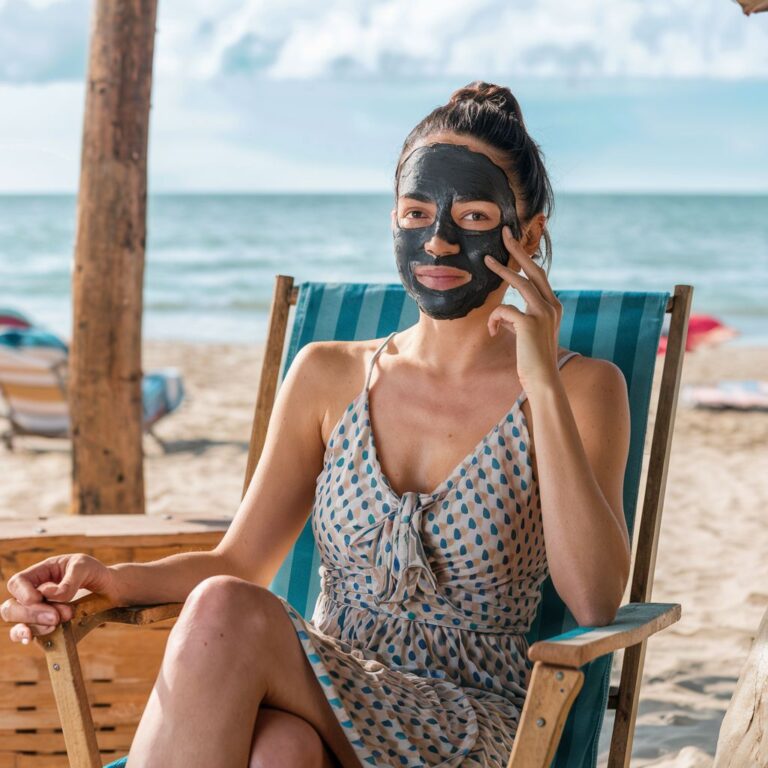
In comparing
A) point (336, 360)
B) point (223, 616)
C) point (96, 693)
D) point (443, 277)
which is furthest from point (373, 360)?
point (96, 693)

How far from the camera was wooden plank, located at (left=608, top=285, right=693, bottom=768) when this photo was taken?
2.21 metres

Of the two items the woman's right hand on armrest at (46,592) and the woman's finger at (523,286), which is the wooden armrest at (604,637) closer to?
the woman's finger at (523,286)

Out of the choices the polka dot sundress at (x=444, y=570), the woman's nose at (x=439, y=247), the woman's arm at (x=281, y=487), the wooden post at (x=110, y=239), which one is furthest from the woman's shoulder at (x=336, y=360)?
the wooden post at (x=110, y=239)

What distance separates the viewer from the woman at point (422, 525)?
1666 mm

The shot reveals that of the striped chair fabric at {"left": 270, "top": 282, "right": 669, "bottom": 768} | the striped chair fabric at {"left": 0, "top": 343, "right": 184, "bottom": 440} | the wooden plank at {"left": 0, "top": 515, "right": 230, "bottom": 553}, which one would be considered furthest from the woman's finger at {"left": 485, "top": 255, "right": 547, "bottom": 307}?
the striped chair fabric at {"left": 0, "top": 343, "right": 184, "bottom": 440}

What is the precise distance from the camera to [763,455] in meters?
7.65

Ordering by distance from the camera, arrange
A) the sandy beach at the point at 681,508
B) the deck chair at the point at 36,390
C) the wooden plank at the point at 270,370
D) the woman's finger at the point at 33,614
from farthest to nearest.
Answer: the deck chair at the point at 36,390, the sandy beach at the point at 681,508, the wooden plank at the point at 270,370, the woman's finger at the point at 33,614

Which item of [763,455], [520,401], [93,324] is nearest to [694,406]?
[763,455]

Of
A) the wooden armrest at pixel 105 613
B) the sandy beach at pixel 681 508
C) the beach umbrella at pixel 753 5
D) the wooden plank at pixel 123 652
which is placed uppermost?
the beach umbrella at pixel 753 5

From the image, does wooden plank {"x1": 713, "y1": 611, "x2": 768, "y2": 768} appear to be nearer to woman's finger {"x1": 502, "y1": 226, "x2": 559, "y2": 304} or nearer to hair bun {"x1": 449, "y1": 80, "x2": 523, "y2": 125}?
woman's finger {"x1": 502, "y1": 226, "x2": 559, "y2": 304}

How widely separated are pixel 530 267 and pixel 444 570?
56 cm

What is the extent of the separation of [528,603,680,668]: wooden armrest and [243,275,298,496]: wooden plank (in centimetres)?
103

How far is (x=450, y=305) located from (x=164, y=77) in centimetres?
4199

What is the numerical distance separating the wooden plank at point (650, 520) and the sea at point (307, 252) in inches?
543
